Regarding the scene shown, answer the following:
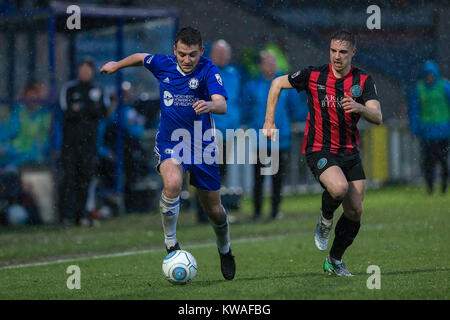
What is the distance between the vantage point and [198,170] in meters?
7.41

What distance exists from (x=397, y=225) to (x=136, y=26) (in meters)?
6.03

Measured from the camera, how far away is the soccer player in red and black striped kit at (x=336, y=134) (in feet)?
24.4

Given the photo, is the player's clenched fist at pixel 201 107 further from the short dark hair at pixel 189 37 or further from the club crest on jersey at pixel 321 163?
the club crest on jersey at pixel 321 163

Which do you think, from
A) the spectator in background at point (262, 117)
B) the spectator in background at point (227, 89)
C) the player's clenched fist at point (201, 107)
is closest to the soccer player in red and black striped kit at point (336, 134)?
the player's clenched fist at point (201, 107)

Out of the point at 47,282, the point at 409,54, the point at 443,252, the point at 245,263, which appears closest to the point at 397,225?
the point at 443,252

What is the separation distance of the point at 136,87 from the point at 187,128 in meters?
8.67

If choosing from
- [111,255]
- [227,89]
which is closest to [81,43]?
[227,89]

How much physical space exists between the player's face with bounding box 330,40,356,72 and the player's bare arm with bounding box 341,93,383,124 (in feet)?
0.97

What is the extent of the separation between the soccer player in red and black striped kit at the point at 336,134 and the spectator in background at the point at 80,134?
215 inches

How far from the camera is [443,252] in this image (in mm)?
9055

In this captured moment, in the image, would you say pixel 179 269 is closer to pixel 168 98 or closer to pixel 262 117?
pixel 168 98

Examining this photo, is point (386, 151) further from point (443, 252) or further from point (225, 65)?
point (443, 252)

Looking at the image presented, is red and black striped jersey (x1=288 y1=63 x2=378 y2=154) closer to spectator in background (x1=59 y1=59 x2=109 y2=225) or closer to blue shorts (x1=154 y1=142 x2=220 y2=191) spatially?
blue shorts (x1=154 y1=142 x2=220 y2=191)

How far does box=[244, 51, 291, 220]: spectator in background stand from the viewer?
13039 millimetres
